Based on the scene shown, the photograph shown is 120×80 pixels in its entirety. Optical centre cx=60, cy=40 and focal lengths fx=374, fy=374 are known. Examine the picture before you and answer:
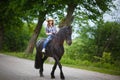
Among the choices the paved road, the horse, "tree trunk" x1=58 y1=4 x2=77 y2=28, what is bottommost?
the paved road

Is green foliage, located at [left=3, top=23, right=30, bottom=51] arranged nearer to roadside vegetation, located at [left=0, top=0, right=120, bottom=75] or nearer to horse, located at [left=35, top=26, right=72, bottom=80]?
roadside vegetation, located at [left=0, top=0, right=120, bottom=75]

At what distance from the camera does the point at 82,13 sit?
39.3 metres

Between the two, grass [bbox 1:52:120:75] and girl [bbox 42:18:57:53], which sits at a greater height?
girl [bbox 42:18:57:53]

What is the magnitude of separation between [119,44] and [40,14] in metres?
15.3

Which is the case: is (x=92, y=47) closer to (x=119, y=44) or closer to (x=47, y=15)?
(x=119, y=44)

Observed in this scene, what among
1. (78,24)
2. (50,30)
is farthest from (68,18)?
(50,30)

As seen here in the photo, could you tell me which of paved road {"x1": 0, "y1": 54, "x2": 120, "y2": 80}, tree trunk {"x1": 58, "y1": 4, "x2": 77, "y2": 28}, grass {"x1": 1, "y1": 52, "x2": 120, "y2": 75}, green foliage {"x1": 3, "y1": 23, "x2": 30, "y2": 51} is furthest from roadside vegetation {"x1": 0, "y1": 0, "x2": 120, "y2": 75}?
paved road {"x1": 0, "y1": 54, "x2": 120, "y2": 80}

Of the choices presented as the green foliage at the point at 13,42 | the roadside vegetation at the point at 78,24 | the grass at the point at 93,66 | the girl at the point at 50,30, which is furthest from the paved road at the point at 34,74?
the green foliage at the point at 13,42

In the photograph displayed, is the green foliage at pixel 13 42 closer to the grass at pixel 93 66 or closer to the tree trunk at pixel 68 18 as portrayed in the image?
the tree trunk at pixel 68 18

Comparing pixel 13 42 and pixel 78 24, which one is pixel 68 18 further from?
pixel 13 42

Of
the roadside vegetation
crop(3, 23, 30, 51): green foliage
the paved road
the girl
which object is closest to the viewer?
the paved road

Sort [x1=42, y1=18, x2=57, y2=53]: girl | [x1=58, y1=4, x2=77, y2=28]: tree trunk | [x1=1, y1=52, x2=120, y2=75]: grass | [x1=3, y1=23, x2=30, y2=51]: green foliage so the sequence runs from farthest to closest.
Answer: [x1=3, y1=23, x2=30, y2=51]: green foliage → [x1=58, y1=4, x2=77, y2=28]: tree trunk → [x1=1, y1=52, x2=120, y2=75]: grass → [x1=42, y1=18, x2=57, y2=53]: girl

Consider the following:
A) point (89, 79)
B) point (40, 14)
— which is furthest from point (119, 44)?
point (89, 79)

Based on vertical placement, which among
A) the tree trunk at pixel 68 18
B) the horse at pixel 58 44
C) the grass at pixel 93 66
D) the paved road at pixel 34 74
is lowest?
the grass at pixel 93 66
